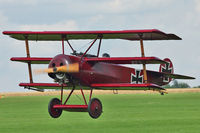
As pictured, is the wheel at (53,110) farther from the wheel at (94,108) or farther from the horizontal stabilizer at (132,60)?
the horizontal stabilizer at (132,60)

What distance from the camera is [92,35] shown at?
62.3 feet

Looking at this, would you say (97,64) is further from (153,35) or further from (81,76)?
(153,35)

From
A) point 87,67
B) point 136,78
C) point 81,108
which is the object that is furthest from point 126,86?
point 136,78

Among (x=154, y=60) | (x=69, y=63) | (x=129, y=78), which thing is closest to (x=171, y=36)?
(x=154, y=60)

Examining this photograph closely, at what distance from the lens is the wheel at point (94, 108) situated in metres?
16.4

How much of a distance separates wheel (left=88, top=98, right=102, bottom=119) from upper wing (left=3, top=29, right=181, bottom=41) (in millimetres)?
3128

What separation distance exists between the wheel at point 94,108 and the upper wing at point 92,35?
3.13 m

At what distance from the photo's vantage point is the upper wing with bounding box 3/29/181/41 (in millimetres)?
16969

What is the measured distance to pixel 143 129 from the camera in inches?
569

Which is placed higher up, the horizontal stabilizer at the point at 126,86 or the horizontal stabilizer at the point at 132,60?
the horizontal stabilizer at the point at 132,60

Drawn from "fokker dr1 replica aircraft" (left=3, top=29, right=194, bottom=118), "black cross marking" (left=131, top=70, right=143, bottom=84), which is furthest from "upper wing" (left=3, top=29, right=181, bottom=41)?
"black cross marking" (left=131, top=70, right=143, bottom=84)

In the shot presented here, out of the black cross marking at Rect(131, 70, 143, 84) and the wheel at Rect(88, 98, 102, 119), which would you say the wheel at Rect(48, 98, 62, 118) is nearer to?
the wheel at Rect(88, 98, 102, 119)

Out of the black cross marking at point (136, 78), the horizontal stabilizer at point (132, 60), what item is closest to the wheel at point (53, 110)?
the horizontal stabilizer at point (132, 60)

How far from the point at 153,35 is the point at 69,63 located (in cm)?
444
